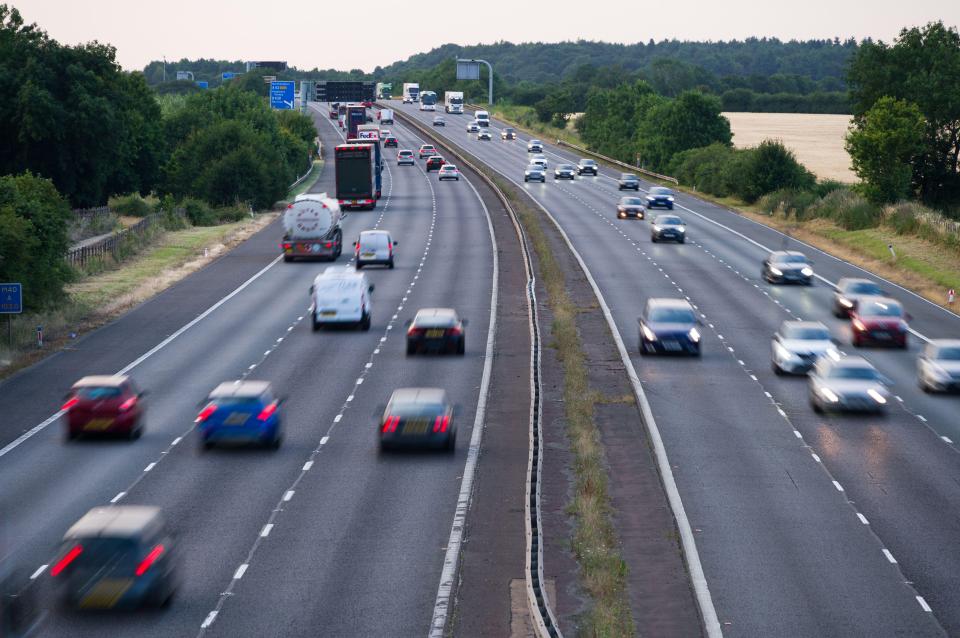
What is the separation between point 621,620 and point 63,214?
38.9m

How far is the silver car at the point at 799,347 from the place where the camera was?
128ft

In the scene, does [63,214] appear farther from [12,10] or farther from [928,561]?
[12,10]

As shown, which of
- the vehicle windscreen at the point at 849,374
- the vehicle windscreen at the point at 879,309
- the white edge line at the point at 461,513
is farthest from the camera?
the vehicle windscreen at the point at 879,309

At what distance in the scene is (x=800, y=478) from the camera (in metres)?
28.4

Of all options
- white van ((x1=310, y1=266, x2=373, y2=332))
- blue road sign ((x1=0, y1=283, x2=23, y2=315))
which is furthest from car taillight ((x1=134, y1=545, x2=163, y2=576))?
white van ((x1=310, y1=266, x2=373, y2=332))

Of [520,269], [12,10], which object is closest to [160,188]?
[12,10]

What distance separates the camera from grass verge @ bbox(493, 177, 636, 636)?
20.2 meters

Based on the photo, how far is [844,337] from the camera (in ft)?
151

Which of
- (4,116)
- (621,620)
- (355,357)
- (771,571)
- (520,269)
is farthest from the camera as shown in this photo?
(4,116)

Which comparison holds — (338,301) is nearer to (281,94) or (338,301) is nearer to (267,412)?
(267,412)

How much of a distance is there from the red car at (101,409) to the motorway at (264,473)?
0.45m

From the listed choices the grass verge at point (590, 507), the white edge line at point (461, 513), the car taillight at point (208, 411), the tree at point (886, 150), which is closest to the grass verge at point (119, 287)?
the car taillight at point (208, 411)

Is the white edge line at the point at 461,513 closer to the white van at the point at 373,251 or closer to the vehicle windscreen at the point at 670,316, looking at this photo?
the vehicle windscreen at the point at 670,316

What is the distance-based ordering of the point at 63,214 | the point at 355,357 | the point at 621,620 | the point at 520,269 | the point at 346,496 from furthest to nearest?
the point at 520,269 → the point at 63,214 → the point at 355,357 → the point at 346,496 → the point at 621,620
